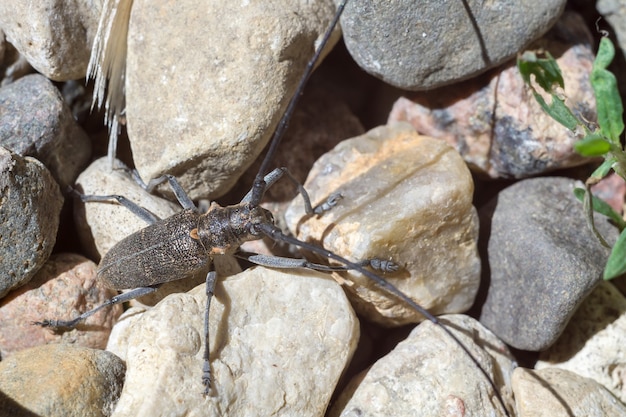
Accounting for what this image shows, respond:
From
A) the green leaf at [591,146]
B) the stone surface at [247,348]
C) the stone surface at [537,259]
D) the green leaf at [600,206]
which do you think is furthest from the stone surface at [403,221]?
the green leaf at [591,146]

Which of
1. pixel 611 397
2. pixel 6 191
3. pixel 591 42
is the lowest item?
pixel 611 397

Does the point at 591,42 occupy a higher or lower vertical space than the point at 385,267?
higher

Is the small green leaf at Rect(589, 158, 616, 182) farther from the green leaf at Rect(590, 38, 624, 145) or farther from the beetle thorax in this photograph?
the beetle thorax

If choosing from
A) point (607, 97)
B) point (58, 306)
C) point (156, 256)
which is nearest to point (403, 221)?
point (607, 97)

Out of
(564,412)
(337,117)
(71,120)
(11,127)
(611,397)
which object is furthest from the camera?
(337,117)

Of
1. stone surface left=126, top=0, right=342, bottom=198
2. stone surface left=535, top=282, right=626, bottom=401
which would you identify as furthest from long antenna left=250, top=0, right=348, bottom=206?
stone surface left=535, top=282, right=626, bottom=401

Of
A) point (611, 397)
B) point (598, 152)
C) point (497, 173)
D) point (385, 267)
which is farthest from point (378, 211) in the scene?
point (611, 397)

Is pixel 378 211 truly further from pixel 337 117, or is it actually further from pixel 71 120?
pixel 71 120
